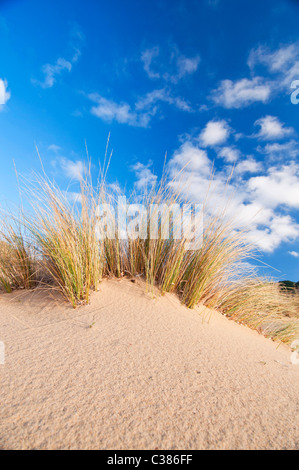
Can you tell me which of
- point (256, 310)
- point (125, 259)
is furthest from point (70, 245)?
point (256, 310)

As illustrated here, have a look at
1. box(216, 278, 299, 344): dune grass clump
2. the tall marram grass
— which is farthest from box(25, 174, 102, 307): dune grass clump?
box(216, 278, 299, 344): dune grass clump

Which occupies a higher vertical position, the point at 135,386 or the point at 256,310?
the point at 135,386

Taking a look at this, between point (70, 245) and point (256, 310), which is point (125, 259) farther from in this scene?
point (256, 310)

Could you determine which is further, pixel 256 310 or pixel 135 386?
pixel 256 310

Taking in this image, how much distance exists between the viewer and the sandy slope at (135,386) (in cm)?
93

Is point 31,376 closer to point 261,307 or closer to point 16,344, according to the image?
point 16,344

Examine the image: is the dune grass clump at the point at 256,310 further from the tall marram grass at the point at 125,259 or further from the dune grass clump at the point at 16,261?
the dune grass clump at the point at 16,261

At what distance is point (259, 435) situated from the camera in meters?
1.00

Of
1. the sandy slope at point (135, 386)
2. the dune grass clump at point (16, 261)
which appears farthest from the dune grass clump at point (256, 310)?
the dune grass clump at point (16, 261)

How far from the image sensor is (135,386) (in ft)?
3.90

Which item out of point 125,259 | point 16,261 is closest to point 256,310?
point 125,259

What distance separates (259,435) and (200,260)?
5.86ft
